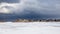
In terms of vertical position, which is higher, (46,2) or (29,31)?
(46,2)

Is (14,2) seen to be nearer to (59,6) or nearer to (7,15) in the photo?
(7,15)

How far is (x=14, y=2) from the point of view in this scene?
4.00 ft

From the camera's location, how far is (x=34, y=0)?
1.21 m

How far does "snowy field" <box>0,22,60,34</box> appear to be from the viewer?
1165 millimetres

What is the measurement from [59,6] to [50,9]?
0.28ft

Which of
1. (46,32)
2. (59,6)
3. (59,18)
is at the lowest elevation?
(46,32)

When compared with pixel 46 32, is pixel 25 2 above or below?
above

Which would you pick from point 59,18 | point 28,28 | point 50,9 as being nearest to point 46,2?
point 50,9

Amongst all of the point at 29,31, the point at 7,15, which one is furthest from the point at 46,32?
the point at 7,15

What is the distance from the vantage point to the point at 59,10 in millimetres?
1211

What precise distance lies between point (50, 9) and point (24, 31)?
305 millimetres

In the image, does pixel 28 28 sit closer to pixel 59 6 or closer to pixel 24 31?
pixel 24 31

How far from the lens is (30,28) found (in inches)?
46.5

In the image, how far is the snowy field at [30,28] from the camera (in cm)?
117
